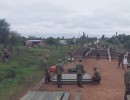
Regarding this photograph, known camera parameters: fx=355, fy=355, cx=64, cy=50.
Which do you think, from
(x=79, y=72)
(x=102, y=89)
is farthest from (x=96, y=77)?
(x=79, y=72)

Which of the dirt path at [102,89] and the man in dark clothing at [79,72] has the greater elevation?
the man in dark clothing at [79,72]

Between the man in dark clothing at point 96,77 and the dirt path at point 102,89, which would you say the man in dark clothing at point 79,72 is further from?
the man in dark clothing at point 96,77

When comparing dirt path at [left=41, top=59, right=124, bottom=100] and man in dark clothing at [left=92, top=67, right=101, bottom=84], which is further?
man in dark clothing at [left=92, top=67, right=101, bottom=84]

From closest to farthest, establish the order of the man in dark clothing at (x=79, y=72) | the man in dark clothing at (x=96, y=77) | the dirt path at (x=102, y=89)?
the dirt path at (x=102, y=89) < the man in dark clothing at (x=79, y=72) < the man in dark clothing at (x=96, y=77)

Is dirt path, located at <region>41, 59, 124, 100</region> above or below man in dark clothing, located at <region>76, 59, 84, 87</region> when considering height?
below

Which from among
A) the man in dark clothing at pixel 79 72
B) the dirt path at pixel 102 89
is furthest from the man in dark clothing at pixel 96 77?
the man in dark clothing at pixel 79 72

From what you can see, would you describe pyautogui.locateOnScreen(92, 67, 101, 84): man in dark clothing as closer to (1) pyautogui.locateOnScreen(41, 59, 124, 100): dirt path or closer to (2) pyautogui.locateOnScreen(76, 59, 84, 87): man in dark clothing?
(1) pyautogui.locateOnScreen(41, 59, 124, 100): dirt path

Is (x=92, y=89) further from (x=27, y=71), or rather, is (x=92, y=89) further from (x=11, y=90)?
(x=27, y=71)

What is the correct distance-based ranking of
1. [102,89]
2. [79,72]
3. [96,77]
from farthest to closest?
1. [96,77]
2. [79,72]
3. [102,89]

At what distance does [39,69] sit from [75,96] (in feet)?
39.5

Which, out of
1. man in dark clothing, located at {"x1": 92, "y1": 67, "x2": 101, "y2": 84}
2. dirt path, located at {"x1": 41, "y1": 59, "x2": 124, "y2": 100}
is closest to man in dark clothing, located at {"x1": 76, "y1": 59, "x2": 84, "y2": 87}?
dirt path, located at {"x1": 41, "y1": 59, "x2": 124, "y2": 100}

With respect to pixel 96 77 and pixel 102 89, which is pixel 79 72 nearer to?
pixel 102 89

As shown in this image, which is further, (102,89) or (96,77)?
(96,77)

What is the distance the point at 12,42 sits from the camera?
5006 cm
